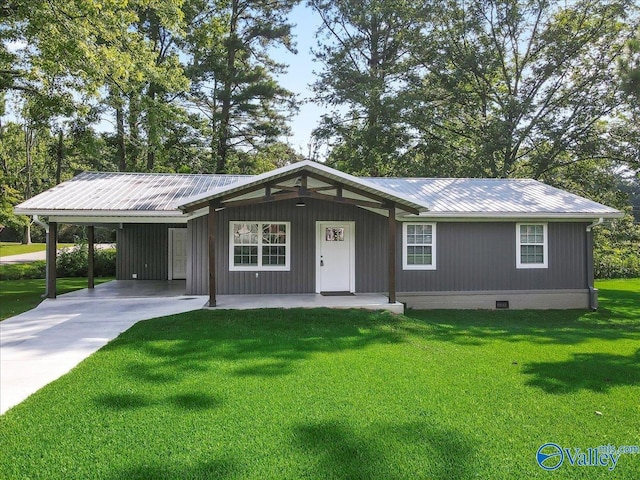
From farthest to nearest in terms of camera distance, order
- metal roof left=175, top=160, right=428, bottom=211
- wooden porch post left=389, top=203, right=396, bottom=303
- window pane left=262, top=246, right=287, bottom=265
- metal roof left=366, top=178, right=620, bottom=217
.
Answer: metal roof left=366, top=178, right=620, bottom=217
window pane left=262, top=246, right=287, bottom=265
wooden porch post left=389, top=203, right=396, bottom=303
metal roof left=175, top=160, right=428, bottom=211

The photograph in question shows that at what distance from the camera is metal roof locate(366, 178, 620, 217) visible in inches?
424

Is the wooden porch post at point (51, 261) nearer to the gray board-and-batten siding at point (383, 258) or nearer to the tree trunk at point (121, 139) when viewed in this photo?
the gray board-and-batten siding at point (383, 258)

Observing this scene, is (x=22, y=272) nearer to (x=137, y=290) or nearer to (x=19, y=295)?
(x=19, y=295)

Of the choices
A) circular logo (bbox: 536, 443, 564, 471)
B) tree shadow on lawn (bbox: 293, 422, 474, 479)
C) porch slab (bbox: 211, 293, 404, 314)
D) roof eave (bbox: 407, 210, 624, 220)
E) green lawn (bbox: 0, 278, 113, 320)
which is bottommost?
circular logo (bbox: 536, 443, 564, 471)

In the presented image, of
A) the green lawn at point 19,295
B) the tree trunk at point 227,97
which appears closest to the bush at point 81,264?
the green lawn at point 19,295

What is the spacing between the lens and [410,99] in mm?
19656

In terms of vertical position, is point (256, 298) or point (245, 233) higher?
point (245, 233)

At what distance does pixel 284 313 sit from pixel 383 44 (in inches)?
746

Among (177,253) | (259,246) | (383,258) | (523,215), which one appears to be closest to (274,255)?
(259,246)

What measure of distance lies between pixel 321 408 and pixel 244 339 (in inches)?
114

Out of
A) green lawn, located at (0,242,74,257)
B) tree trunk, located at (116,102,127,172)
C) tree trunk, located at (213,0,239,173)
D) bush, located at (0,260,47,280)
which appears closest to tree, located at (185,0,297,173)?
tree trunk, located at (213,0,239,173)

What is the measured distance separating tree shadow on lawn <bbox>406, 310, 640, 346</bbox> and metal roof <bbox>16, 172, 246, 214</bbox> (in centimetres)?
577

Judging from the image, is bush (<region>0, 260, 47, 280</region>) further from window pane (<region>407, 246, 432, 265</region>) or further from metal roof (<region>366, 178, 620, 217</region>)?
window pane (<region>407, 246, 432, 265</region>)

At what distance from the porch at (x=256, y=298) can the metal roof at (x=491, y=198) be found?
8.28 ft
